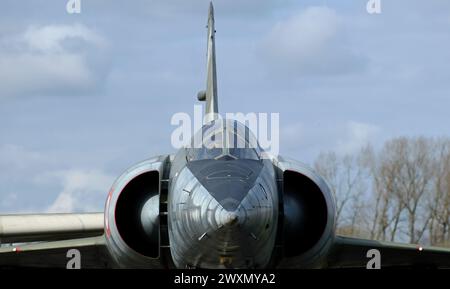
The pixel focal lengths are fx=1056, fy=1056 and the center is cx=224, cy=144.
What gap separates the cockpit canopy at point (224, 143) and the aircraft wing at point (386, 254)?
8.02 ft

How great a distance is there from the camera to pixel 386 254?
14.8 metres

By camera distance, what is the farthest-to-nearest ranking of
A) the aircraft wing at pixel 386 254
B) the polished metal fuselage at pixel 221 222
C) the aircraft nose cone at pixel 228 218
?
the aircraft wing at pixel 386 254, the polished metal fuselage at pixel 221 222, the aircraft nose cone at pixel 228 218

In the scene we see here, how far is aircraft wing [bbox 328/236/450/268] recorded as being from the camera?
14055 millimetres

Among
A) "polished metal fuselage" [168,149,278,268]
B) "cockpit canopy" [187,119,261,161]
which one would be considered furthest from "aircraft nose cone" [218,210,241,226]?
"cockpit canopy" [187,119,261,161]

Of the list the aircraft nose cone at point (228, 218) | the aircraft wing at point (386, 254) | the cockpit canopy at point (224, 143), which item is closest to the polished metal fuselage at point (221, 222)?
the aircraft nose cone at point (228, 218)

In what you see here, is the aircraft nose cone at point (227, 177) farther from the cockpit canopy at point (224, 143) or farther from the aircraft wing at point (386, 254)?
the aircraft wing at point (386, 254)

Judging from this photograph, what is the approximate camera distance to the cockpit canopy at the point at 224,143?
11.6 m

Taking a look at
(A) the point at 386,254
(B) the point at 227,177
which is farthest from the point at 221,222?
(A) the point at 386,254

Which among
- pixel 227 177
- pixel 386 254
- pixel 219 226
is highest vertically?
pixel 227 177

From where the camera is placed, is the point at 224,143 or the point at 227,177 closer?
the point at 227,177

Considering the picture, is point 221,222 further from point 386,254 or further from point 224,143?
point 386,254

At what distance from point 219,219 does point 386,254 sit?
16.7ft
